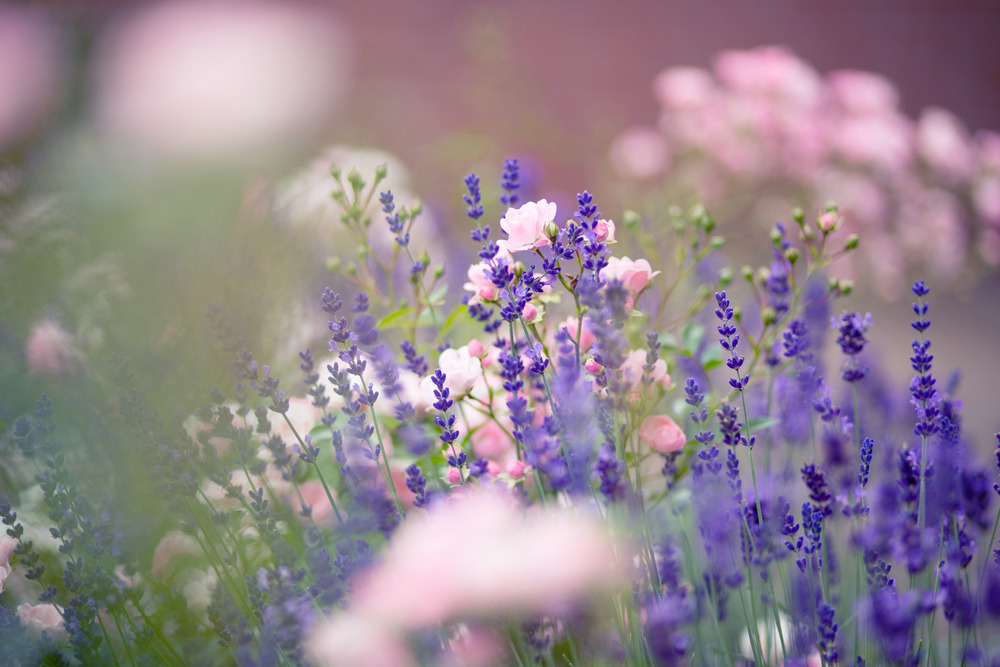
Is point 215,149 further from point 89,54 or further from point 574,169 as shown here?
point 574,169

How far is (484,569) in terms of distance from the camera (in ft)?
1.99

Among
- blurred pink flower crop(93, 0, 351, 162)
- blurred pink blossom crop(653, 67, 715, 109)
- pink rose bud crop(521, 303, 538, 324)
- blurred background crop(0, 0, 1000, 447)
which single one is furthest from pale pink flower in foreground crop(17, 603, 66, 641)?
blurred pink blossom crop(653, 67, 715, 109)

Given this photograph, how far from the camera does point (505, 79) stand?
9.77ft

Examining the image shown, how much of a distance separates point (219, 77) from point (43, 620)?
8.42 ft

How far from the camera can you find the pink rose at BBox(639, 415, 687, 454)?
0.79 meters

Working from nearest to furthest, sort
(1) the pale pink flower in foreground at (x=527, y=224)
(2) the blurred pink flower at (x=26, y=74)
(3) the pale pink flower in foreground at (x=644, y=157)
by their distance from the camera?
(1) the pale pink flower in foreground at (x=527, y=224) → (2) the blurred pink flower at (x=26, y=74) → (3) the pale pink flower in foreground at (x=644, y=157)

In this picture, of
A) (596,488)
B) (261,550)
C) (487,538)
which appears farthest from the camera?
(261,550)

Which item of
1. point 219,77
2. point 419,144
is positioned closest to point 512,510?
point 219,77

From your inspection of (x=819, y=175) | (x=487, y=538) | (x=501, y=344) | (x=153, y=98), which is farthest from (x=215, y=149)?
(x=819, y=175)

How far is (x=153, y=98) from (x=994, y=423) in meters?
3.50

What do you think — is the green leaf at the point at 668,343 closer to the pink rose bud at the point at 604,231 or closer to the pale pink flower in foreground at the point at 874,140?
the pink rose bud at the point at 604,231

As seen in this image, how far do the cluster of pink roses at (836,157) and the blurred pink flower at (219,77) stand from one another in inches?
60.6

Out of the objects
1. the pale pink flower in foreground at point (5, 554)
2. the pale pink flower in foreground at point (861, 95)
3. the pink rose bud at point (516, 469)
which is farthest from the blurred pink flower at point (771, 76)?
the pale pink flower in foreground at point (5, 554)

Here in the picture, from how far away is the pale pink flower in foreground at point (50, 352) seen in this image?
115 cm
